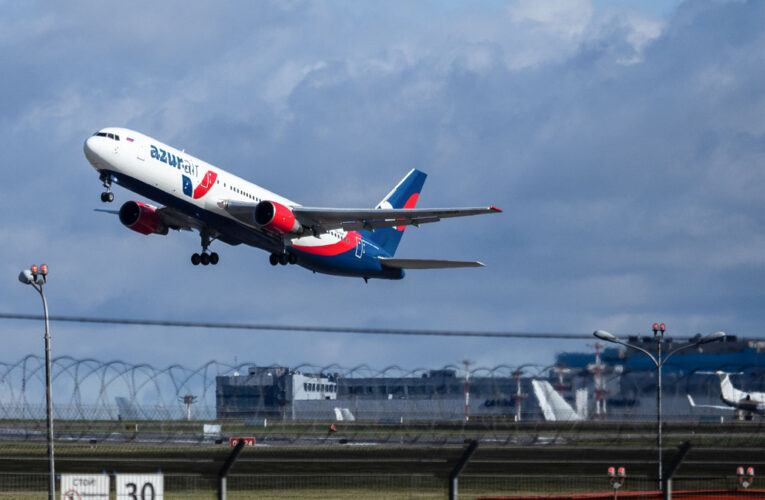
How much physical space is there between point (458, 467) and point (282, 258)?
48808 mm

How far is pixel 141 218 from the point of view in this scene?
6231 centimetres

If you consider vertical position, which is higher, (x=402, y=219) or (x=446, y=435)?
(x=402, y=219)

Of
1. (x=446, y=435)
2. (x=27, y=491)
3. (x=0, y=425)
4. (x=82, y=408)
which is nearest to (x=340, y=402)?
(x=446, y=435)

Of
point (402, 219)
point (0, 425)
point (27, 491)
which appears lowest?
point (27, 491)

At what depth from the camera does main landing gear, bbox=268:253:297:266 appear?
63656mm

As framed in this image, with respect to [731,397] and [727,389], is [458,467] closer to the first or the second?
[727,389]

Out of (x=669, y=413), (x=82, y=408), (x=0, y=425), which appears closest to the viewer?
(x=669, y=413)

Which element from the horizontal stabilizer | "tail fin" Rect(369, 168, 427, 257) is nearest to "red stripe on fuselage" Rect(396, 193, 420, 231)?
"tail fin" Rect(369, 168, 427, 257)

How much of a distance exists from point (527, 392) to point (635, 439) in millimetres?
1843

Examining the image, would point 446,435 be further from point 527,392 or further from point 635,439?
point 635,439

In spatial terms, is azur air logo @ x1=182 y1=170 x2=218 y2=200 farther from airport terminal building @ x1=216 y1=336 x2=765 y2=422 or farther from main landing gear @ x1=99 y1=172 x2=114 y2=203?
airport terminal building @ x1=216 y1=336 x2=765 y2=422

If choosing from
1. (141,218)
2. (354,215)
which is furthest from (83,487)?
(141,218)

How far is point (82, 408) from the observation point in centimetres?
1925

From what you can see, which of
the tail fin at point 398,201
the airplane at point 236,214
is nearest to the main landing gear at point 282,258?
the airplane at point 236,214
